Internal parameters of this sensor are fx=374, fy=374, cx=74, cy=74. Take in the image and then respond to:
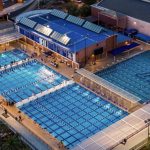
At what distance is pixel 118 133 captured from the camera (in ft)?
136

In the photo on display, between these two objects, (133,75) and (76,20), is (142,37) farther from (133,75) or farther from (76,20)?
(133,75)

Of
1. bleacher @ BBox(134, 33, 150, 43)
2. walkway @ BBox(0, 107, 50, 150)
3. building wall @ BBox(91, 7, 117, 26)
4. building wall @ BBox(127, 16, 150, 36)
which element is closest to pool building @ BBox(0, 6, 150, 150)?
walkway @ BBox(0, 107, 50, 150)

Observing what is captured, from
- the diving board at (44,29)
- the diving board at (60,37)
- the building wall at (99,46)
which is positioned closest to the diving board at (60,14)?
the diving board at (44,29)

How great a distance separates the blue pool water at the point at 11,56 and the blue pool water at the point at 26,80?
2.34m

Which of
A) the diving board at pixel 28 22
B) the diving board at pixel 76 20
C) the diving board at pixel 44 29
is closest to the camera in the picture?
the diving board at pixel 44 29

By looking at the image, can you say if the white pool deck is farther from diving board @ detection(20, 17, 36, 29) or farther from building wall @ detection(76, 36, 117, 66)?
diving board @ detection(20, 17, 36, 29)

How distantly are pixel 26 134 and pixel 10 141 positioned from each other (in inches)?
148

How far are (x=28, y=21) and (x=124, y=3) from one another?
19.0 metres

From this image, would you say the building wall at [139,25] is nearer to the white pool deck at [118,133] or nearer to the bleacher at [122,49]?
the bleacher at [122,49]

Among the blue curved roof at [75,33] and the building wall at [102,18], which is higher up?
the blue curved roof at [75,33]

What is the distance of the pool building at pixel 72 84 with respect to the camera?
4303 centimetres

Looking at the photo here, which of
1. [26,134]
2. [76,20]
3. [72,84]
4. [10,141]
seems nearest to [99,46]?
[76,20]

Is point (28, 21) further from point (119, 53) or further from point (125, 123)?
point (125, 123)

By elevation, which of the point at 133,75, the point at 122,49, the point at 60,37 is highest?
the point at 60,37
